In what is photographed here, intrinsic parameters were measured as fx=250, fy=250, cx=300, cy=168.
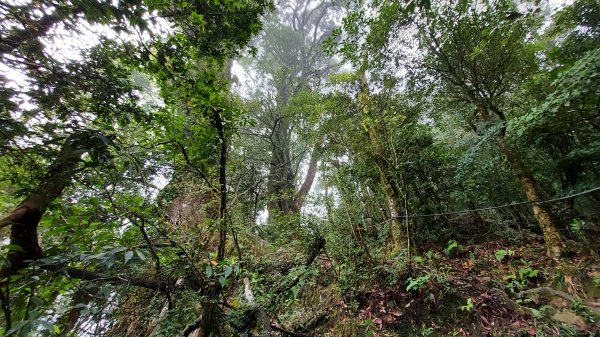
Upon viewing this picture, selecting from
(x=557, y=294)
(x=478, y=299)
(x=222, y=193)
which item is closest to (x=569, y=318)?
(x=557, y=294)

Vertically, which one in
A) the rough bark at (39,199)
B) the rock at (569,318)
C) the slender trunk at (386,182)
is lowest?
the rock at (569,318)

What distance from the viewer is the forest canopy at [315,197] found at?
59.9 inches

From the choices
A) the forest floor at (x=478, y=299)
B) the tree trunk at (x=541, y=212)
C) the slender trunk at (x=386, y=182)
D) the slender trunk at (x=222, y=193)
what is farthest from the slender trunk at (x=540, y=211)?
the slender trunk at (x=222, y=193)

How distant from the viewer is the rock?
2420 millimetres

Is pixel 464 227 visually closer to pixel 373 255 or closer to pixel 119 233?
pixel 373 255

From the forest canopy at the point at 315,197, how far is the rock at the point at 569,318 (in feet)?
0.05

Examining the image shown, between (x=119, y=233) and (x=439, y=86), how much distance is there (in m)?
5.57

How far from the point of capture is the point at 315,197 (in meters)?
5.27

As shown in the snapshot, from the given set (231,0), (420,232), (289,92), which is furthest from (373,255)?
(289,92)

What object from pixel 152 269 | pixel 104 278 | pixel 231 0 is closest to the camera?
pixel 104 278

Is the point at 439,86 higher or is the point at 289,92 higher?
the point at 289,92

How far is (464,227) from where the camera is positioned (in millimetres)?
5289

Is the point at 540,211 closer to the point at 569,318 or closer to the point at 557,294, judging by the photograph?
the point at 557,294

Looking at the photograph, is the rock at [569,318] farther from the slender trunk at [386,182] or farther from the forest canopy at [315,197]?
the slender trunk at [386,182]
